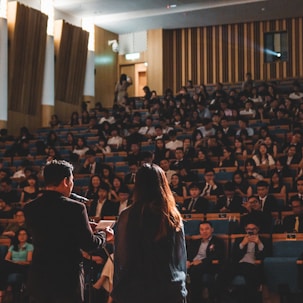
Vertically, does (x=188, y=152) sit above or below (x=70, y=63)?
below

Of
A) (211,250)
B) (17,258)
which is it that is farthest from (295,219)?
(17,258)

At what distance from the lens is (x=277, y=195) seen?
894 cm

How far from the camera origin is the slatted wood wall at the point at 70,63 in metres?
17.8

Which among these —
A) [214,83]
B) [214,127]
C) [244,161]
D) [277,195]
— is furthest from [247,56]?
[277,195]

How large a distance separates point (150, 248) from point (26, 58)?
14.1 metres

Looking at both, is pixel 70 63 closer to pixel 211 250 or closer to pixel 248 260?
pixel 211 250

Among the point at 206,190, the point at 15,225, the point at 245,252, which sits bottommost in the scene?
the point at 245,252

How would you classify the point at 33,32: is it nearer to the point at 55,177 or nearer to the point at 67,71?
the point at 67,71

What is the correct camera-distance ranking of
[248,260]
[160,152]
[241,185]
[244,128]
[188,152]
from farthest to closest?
[244,128] < [160,152] < [188,152] < [241,185] < [248,260]

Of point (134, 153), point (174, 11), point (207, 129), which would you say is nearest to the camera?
point (134, 153)

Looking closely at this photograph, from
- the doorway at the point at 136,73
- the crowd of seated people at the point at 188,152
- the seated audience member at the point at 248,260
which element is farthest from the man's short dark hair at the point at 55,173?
the doorway at the point at 136,73

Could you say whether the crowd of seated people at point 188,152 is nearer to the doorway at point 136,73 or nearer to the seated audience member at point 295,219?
the seated audience member at point 295,219

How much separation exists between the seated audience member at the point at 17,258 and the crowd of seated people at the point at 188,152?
1.25 m

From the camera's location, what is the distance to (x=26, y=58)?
16.4 metres
